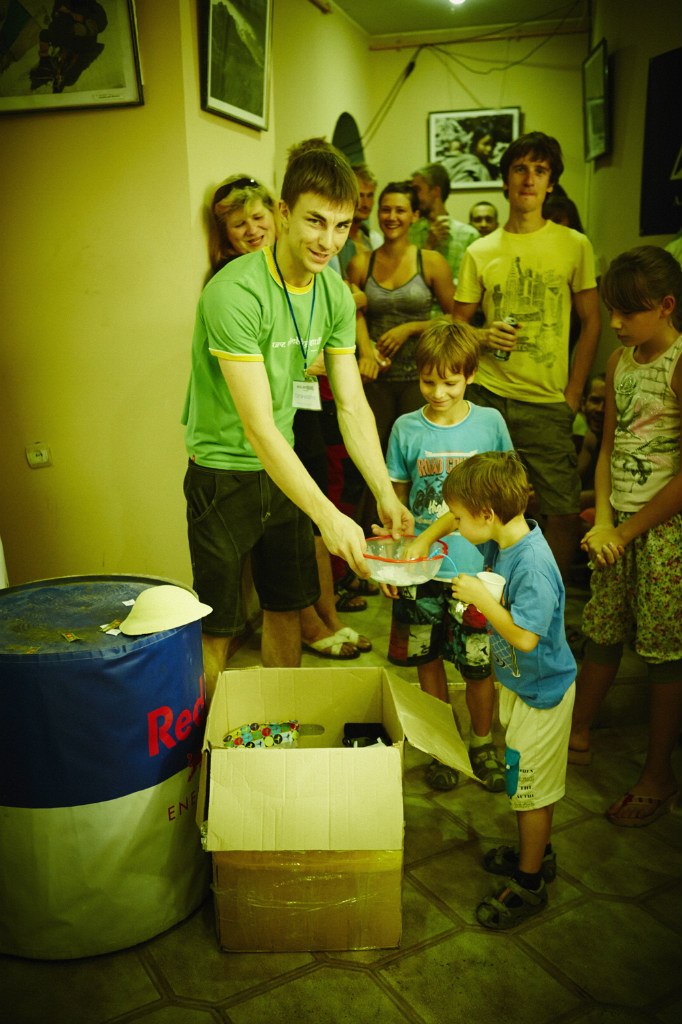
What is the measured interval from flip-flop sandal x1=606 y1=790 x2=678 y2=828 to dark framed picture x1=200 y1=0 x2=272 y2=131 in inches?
95.8

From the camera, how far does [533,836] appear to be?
5.52ft

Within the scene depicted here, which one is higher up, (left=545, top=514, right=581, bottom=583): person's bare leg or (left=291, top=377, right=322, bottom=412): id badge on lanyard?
(left=291, top=377, right=322, bottom=412): id badge on lanyard

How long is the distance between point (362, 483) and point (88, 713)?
1973mm

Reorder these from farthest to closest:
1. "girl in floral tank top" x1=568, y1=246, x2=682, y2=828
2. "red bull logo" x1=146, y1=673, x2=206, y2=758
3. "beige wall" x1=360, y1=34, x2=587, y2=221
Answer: "beige wall" x1=360, y1=34, x2=587, y2=221 < "girl in floral tank top" x1=568, y1=246, x2=682, y2=828 < "red bull logo" x1=146, y1=673, x2=206, y2=758

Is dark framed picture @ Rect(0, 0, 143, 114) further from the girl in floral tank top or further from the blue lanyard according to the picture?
the girl in floral tank top

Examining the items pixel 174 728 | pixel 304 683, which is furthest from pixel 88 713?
pixel 304 683

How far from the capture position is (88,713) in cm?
142

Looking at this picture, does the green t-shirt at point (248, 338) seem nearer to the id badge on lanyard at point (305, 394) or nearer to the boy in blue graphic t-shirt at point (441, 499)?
the id badge on lanyard at point (305, 394)

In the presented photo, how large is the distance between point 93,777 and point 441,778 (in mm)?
1043

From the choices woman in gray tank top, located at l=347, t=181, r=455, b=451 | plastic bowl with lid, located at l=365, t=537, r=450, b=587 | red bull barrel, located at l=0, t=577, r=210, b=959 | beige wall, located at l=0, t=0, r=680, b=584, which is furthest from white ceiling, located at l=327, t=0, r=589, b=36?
red bull barrel, located at l=0, t=577, r=210, b=959

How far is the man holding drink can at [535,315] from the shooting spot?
2.67m

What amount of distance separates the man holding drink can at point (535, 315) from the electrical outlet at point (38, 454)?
155 centimetres

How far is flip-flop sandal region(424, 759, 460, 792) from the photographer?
84.0 inches

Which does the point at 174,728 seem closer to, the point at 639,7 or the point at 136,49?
the point at 136,49
